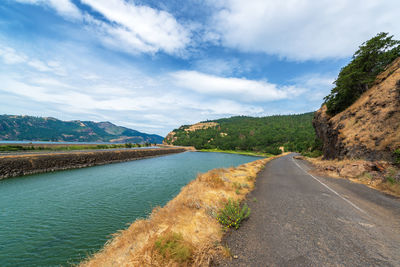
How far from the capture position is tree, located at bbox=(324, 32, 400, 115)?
21.8 meters

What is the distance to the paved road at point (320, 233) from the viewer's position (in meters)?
3.87

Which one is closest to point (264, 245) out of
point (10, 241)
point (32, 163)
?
point (10, 241)

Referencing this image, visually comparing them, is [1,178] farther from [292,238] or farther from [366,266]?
[366,266]

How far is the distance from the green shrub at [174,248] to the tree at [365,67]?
31.9m

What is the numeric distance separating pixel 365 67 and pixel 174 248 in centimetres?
3639

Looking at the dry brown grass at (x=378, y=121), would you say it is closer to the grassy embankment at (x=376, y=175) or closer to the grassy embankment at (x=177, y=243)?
the grassy embankment at (x=376, y=175)

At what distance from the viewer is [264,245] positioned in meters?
4.50

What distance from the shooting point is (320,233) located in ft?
16.6

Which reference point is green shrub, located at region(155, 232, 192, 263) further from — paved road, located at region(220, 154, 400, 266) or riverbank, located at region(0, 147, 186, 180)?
riverbank, located at region(0, 147, 186, 180)

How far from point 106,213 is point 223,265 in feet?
37.4

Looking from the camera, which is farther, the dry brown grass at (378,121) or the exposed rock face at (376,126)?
the dry brown grass at (378,121)

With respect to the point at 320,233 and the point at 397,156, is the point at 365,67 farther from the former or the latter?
the point at 320,233

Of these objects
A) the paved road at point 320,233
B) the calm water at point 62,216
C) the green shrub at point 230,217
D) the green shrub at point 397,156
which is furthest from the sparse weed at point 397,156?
the calm water at point 62,216

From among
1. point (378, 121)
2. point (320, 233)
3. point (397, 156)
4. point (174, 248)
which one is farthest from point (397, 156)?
point (174, 248)
